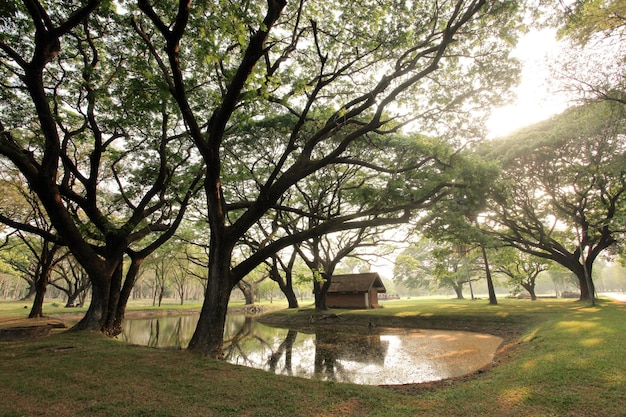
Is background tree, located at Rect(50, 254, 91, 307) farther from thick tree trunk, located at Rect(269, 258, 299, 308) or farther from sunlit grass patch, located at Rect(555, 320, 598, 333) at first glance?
sunlit grass patch, located at Rect(555, 320, 598, 333)

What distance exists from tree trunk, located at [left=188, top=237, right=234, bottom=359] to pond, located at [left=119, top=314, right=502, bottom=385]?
242 cm

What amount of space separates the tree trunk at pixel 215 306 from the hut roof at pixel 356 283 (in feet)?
78.9

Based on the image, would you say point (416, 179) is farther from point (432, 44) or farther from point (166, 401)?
point (166, 401)

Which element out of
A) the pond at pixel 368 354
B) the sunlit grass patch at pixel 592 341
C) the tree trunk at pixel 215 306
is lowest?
the pond at pixel 368 354

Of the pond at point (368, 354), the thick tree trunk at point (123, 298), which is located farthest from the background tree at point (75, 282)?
the pond at point (368, 354)

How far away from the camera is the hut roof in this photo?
3235 cm

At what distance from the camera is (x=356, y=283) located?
33.2 m

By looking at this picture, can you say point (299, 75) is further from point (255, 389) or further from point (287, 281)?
point (287, 281)

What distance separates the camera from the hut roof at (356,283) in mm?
32353

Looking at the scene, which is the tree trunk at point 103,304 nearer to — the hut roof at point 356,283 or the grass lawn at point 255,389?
the grass lawn at point 255,389

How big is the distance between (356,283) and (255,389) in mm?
28020

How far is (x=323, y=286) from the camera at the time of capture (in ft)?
95.0

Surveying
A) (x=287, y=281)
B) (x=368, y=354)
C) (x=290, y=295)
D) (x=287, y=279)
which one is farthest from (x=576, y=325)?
(x=290, y=295)

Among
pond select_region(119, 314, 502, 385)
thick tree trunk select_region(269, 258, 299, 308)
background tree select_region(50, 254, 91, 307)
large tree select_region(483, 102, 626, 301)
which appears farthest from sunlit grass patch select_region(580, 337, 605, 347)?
background tree select_region(50, 254, 91, 307)
